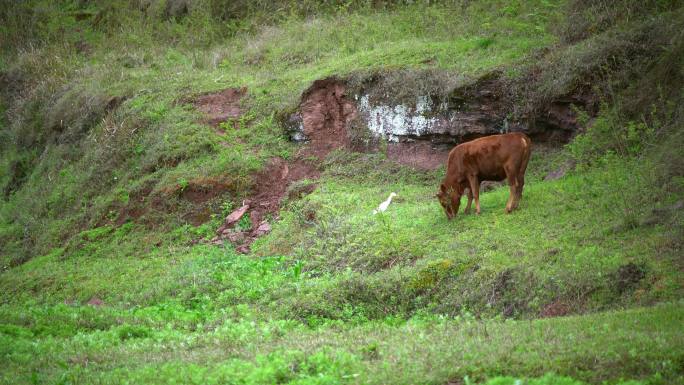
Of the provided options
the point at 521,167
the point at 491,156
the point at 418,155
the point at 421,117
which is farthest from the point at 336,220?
the point at 521,167

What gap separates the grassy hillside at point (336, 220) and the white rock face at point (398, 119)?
507 mm

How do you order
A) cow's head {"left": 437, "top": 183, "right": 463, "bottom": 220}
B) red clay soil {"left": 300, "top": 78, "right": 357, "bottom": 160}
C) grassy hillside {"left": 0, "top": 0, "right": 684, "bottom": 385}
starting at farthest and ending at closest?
1. red clay soil {"left": 300, "top": 78, "right": 357, "bottom": 160}
2. cow's head {"left": 437, "top": 183, "right": 463, "bottom": 220}
3. grassy hillside {"left": 0, "top": 0, "right": 684, "bottom": 385}

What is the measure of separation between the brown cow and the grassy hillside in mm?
460

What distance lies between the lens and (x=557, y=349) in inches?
320

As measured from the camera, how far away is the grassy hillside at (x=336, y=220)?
9172 millimetres

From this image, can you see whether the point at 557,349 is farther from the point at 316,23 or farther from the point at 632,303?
the point at 316,23

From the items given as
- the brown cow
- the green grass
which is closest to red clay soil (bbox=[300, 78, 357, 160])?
the brown cow

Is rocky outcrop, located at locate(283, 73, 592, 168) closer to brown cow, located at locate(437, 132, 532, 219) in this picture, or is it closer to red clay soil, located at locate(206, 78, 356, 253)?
red clay soil, located at locate(206, 78, 356, 253)

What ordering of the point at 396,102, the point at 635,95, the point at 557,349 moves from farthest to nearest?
the point at 396,102
the point at 635,95
the point at 557,349

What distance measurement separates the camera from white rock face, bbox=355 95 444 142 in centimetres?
1995

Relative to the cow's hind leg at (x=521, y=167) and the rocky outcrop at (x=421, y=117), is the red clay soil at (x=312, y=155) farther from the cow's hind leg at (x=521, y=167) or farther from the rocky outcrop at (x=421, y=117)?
the cow's hind leg at (x=521, y=167)

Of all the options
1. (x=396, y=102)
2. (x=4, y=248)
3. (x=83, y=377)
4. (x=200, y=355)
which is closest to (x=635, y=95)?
(x=396, y=102)

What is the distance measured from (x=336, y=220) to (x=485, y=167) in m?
3.86

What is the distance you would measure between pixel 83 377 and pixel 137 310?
599cm
